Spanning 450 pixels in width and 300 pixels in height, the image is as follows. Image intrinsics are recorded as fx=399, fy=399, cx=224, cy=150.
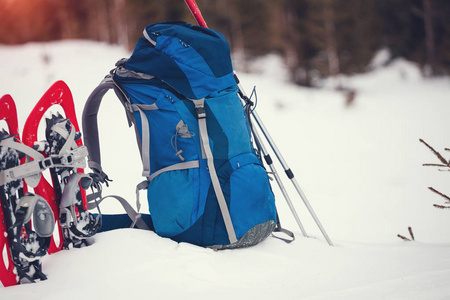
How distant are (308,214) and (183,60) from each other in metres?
2.37

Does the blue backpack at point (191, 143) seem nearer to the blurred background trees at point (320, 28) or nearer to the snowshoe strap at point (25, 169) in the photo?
the snowshoe strap at point (25, 169)

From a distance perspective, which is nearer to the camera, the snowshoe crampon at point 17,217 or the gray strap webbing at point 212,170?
the snowshoe crampon at point 17,217

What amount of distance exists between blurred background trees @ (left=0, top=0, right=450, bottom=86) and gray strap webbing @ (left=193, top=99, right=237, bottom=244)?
11.4 meters

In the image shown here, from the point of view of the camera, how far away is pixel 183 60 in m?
2.18

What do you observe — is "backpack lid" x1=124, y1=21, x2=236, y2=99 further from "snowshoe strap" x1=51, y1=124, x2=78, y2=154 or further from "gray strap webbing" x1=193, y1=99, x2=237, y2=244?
"snowshoe strap" x1=51, y1=124, x2=78, y2=154

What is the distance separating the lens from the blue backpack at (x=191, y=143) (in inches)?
86.2

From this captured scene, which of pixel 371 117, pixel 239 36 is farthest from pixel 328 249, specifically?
pixel 239 36

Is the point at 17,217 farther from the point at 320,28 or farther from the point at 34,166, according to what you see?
the point at 320,28

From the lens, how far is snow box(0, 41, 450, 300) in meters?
1.85

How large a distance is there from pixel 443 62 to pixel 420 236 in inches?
448

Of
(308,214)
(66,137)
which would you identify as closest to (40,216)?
(66,137)

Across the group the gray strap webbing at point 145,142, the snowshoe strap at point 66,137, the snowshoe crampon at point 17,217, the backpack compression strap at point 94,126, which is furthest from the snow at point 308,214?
the snowshoe strap at point 66,137

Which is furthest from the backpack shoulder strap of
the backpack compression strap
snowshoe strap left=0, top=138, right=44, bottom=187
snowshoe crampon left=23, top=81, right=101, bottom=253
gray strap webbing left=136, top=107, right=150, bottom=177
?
snowshoe strap left=0, top=138, right=44, bottom=187

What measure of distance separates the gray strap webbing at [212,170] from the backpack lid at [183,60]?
3.0 inches
